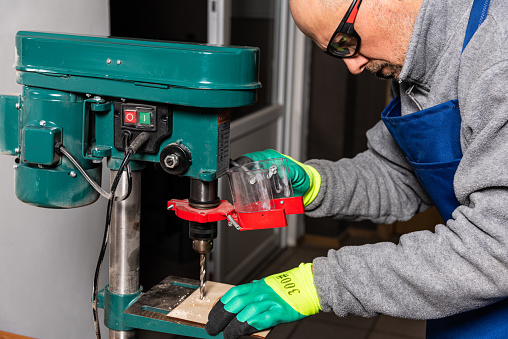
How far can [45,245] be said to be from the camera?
169 centimetres

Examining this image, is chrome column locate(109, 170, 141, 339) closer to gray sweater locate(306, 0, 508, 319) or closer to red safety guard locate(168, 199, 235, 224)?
red safety guard locate(168, 199, 235, 224)

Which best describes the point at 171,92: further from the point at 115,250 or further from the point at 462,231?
the point at 462,231

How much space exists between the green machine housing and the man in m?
0.26

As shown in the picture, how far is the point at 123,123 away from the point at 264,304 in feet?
1.42

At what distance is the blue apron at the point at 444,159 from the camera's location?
1.21 metres

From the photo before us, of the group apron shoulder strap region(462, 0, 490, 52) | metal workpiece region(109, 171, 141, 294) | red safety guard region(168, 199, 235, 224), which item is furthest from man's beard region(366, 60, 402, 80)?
metal workpiece region(109, 171, 141, 294)

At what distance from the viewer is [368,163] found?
157cm

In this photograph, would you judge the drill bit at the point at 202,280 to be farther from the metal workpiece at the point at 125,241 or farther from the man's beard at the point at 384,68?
the man's beard at the point at 384,68

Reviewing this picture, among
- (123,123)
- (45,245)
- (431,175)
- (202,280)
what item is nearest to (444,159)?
(431,175)

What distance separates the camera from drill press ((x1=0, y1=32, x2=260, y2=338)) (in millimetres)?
1035

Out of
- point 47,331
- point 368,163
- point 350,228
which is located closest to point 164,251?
point 350,228

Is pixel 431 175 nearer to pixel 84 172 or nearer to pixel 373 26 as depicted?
pixel 373 26

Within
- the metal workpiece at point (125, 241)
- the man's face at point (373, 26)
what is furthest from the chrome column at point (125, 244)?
the man's face at point (373, 26)

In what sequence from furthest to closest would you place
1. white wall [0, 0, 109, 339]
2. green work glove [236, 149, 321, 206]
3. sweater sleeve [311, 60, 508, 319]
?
white wall [0, 0, 109, 339] → green work glove [236, 149, 321, 206] → sweater sleeve [311, 60, 508, 319]
